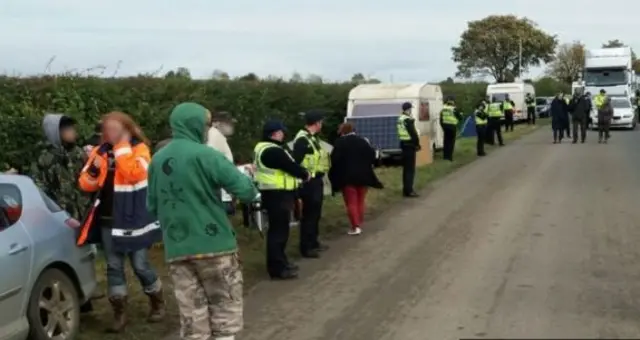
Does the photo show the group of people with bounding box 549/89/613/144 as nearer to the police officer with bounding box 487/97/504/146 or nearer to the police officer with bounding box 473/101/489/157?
the police officer with bounding box 487/97/504/146

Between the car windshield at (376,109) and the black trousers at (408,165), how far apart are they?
7646 millimetres

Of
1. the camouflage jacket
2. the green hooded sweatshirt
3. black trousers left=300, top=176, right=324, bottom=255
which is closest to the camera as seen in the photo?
the green hooded sweatshirt

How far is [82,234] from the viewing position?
22.7ft

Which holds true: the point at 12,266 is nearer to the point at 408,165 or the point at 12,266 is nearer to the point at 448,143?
the point at 408,165

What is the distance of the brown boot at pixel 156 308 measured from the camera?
295 inches

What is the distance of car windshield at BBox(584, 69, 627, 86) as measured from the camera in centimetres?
4209

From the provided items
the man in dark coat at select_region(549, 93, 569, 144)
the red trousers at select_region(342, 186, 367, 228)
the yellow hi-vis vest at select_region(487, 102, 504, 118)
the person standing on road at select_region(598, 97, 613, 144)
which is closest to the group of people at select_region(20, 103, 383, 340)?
the red trousers at select_region(342, 186, 367, 228)

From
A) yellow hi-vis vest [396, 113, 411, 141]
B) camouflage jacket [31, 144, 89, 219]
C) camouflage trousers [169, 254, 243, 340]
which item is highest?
camouflage jacket [31, 144, 89, 219]

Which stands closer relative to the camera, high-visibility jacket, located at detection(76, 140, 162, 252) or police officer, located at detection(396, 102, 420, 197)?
high-visibility jacket, located at detection(76, 140, 162, 252)

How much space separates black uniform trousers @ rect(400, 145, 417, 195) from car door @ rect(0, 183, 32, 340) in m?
10.6

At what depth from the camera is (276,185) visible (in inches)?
363

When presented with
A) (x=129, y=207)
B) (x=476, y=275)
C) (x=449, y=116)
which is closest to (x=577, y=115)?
(x=449, y=116)

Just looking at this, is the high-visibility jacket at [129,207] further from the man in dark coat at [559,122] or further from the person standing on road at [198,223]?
the man in dark coat at [559,122]

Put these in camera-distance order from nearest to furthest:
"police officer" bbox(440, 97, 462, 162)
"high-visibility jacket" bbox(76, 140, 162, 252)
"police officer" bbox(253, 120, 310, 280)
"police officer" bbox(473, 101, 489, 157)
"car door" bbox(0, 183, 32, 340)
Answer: "car door" bbox(0, 183, 32, 340)
"high-visibility jacket" bbox(76, 140, 162, 252)
"police officer" bbox(253, 120, 310, 280)
"police officer" bbox(440, 97, 462, 162)
"police officer" bbox(473, 101, 489, 157)
